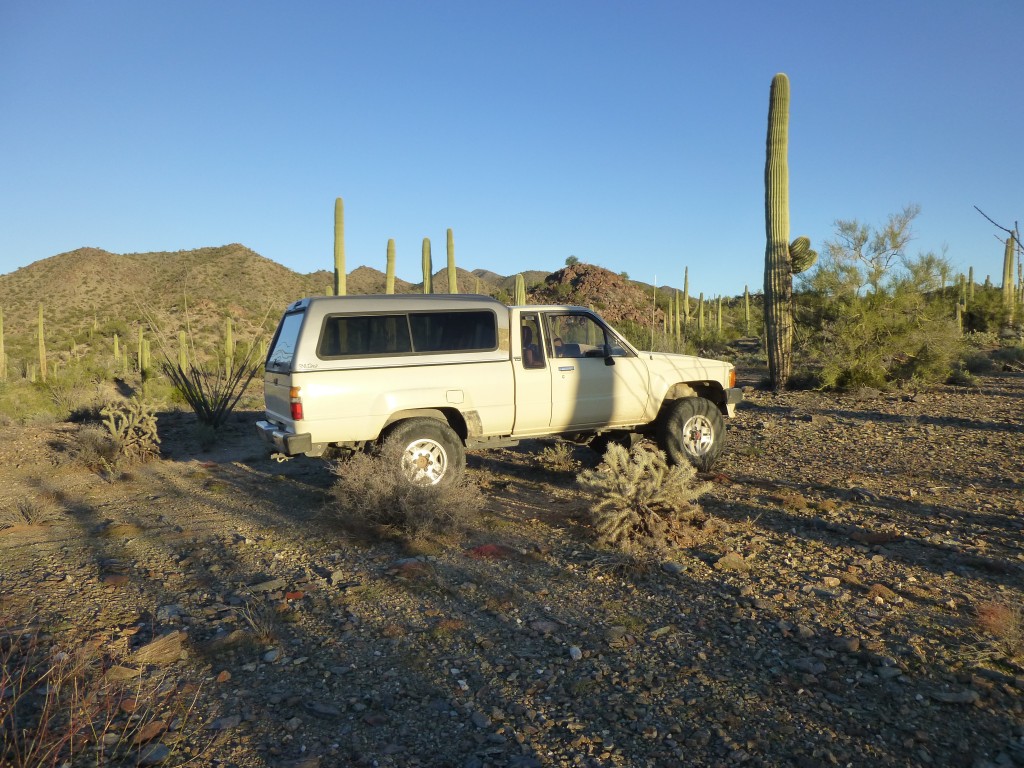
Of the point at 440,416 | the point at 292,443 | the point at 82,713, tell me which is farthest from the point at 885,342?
the point at 82,713

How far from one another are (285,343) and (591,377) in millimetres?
3488

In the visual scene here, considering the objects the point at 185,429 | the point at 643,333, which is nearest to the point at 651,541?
the point at 185,429

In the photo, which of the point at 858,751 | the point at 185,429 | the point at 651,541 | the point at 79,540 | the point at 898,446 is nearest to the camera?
the point at 858,751

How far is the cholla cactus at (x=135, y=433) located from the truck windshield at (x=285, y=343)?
397 centimetres

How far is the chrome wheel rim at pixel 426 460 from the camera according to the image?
24.3ft

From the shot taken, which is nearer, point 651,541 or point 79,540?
point 651,541

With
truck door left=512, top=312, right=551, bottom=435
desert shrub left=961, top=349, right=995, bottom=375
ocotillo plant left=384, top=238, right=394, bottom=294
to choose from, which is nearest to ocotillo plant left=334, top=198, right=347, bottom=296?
ocotillo plant left=384, top=238, right=394, bottom=294

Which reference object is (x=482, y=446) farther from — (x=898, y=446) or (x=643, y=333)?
(x=643, y=333)

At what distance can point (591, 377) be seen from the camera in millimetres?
8461

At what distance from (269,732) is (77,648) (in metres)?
1.53

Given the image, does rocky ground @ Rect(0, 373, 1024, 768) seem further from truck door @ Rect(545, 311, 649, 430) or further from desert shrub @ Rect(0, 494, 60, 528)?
truck door @ Rect(545, 311, 649, 430)

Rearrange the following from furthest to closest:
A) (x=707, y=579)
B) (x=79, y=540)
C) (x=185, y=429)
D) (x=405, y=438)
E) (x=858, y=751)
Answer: (x=185, y=429)
(x=405, y=438)
(x=79, y=540)
(x=707, y=579)
(x=858, y=751)

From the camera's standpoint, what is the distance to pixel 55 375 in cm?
2386

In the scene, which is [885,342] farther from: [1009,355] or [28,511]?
[28,511]
